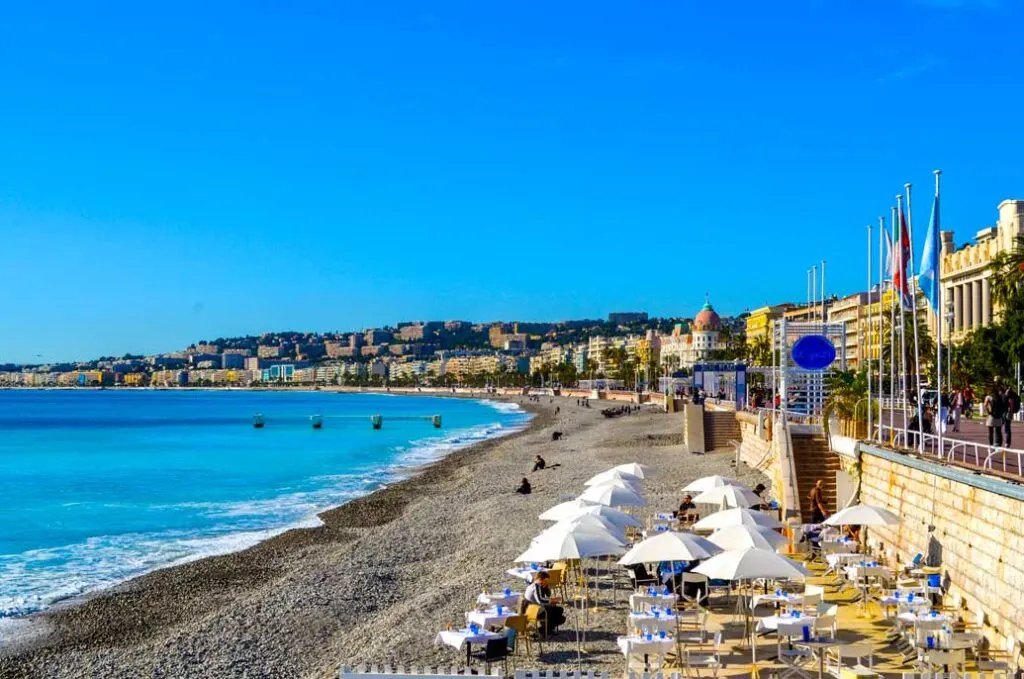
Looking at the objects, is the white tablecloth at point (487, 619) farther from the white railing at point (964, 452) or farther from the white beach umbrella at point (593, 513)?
the white railing at point (964, 452)

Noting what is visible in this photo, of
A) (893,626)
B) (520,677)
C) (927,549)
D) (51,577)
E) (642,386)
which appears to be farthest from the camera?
(642,386)

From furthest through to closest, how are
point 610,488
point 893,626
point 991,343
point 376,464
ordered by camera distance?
point 376,464
point 991,343
point 610,488
point 893,626

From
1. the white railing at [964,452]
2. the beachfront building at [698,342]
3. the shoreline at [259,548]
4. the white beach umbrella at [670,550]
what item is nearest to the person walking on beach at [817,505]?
the white railing at [964,452]

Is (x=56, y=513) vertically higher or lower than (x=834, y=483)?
lower

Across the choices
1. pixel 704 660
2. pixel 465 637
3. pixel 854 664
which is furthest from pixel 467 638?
pixel 854 664

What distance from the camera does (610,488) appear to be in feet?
60.2

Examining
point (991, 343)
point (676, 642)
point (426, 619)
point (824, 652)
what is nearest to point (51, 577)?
point (426, 619)

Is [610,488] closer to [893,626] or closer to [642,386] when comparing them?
[893,626]

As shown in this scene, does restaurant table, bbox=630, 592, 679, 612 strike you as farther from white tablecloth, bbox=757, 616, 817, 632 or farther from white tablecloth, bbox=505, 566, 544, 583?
white tablecloth, bbox=505, 566, 544, 583

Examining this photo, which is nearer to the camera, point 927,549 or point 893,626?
point 893,626

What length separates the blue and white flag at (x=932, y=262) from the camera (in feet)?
57.2

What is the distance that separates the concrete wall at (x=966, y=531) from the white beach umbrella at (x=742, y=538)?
7.51 feet

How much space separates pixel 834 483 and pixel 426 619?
10770mm

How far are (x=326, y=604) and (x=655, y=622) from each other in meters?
7.37
